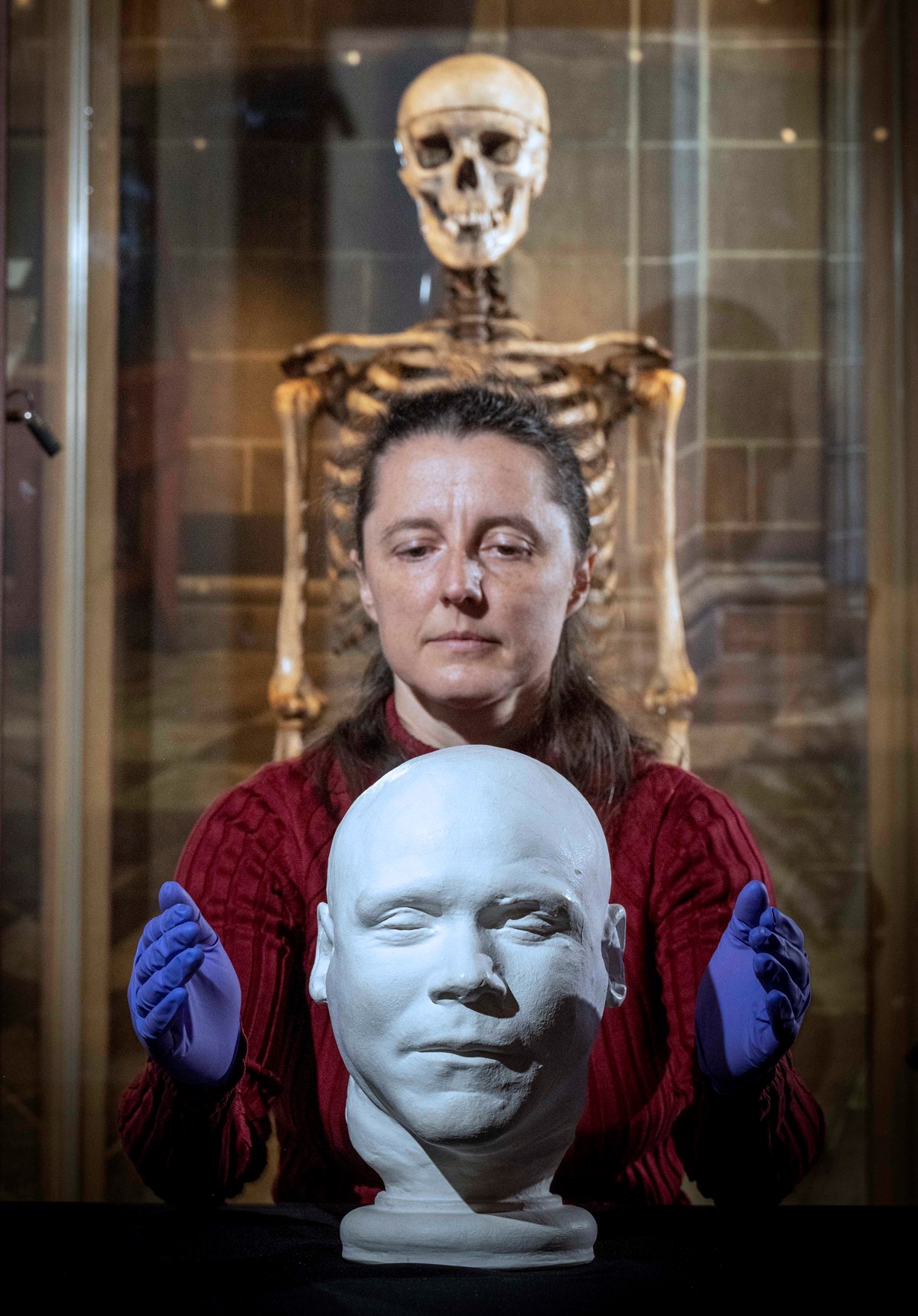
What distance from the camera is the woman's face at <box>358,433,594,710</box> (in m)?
1.10

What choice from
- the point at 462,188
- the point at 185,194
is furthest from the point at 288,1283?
the point at 185,194

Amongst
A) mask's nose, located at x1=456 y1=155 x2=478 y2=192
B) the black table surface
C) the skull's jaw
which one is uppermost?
mask's nose, located at x1=456 y1=155 x2=478 y2=192

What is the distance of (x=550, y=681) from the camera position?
1.17 metres

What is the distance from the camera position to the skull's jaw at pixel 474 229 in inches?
60.4

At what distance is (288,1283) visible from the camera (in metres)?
0.92

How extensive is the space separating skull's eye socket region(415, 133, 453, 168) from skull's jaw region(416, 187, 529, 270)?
36mm

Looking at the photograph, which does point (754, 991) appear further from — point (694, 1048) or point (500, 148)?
point (500, 148)

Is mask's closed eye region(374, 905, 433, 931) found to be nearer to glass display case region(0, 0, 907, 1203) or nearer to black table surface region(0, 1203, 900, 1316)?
black table surface region(0, 1203, 900, 1316)

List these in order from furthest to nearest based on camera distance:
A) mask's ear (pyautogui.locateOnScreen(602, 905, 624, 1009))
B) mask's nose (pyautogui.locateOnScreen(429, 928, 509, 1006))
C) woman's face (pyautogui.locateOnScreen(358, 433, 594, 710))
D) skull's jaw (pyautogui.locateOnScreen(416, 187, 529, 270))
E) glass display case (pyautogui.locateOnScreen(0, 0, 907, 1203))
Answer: glass display case (pyautogui.locateOnScreen(0, 0, 907, 1203)) < skull's jaw (pyautogui.locateOnScreen(416, 187, 529, 270)) < woman's face (pyautogui.locateOnScreen(358, 433, 594, 710)) < mask's ear (pyautogui.locateOnScreen(602, 905, 624, 1009)) < mask's nose (pyautogui.locateOnScreen(429, 928, 509, 1006))

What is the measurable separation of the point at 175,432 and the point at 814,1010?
106 cm

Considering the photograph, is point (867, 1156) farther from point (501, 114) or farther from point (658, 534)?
point (501, 114)

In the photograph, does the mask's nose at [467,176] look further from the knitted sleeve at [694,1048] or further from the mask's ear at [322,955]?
the mask's ear at [322,955]

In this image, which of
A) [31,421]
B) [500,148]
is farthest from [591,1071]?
[500,148]

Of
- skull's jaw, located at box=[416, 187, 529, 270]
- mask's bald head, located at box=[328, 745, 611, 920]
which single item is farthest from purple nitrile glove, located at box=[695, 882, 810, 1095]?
skull's jaw, located at box=[416, 187, 529, 270]
